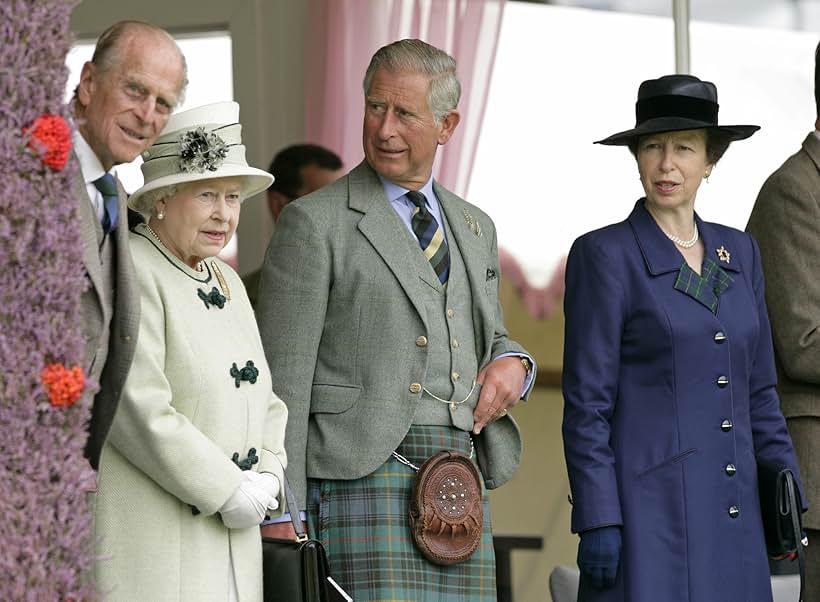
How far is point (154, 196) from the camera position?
3602mm

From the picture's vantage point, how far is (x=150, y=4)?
654 cm

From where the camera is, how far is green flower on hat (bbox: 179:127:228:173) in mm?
3562

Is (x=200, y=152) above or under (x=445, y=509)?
above

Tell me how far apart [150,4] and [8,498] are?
419cm

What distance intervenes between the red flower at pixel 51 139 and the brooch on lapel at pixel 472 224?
1698 mm

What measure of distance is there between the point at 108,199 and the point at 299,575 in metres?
0.98

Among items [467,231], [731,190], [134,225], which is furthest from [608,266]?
[731,190]

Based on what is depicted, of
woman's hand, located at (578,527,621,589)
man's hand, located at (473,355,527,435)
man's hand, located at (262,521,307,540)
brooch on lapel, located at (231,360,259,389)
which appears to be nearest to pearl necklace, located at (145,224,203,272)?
brooch on lapel, located at (231,360,259,389)

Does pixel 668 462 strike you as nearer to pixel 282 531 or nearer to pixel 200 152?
pixel 282 531

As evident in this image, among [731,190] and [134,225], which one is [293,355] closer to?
[134,225]

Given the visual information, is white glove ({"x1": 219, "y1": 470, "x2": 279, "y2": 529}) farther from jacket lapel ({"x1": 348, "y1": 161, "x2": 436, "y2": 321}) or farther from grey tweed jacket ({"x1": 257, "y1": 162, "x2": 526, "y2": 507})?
jacket lapel ({"x1": 348, "y1": 161, "x2": 436, "y2": 321})

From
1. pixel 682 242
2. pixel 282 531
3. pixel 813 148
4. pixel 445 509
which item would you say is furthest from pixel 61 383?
pixel 813 148

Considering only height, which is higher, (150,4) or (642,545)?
(150,4)

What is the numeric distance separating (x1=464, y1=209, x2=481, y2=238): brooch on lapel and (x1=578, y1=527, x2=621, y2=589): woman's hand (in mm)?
866
